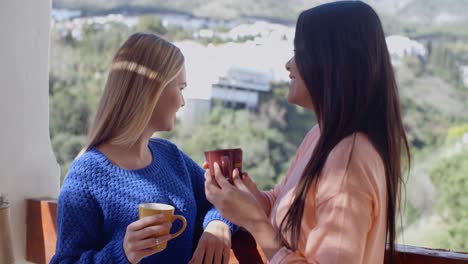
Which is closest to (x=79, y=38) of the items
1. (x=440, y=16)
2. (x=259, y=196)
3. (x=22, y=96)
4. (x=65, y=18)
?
(x=65, y=18)

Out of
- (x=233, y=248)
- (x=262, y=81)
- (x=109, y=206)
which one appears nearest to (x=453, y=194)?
(x=262, y=81)

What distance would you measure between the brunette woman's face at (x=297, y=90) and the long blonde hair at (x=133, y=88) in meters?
0.43

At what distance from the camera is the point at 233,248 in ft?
5.96

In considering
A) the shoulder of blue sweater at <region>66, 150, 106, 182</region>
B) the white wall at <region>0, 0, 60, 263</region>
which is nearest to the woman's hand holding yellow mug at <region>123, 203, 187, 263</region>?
the shoulder of blue sweater at <region>66, 150, 106, 182</region>

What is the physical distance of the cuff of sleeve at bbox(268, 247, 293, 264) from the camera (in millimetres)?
1293

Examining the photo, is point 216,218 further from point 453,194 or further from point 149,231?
point 453,194

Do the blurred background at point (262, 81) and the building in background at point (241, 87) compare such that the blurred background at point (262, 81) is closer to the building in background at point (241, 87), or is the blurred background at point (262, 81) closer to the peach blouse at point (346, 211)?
the building in background at point (241, 87)

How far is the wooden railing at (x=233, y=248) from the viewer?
1.58 metres

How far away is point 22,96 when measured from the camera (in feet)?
7.55

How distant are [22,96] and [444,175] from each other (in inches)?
342

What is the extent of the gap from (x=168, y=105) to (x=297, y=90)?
460 mm

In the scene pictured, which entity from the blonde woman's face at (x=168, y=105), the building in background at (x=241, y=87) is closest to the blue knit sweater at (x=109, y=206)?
the blonde woman's face at (x=168, y=105)

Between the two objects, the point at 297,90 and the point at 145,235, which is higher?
the point at 297,90

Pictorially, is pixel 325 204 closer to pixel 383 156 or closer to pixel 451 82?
pixel 383 156
